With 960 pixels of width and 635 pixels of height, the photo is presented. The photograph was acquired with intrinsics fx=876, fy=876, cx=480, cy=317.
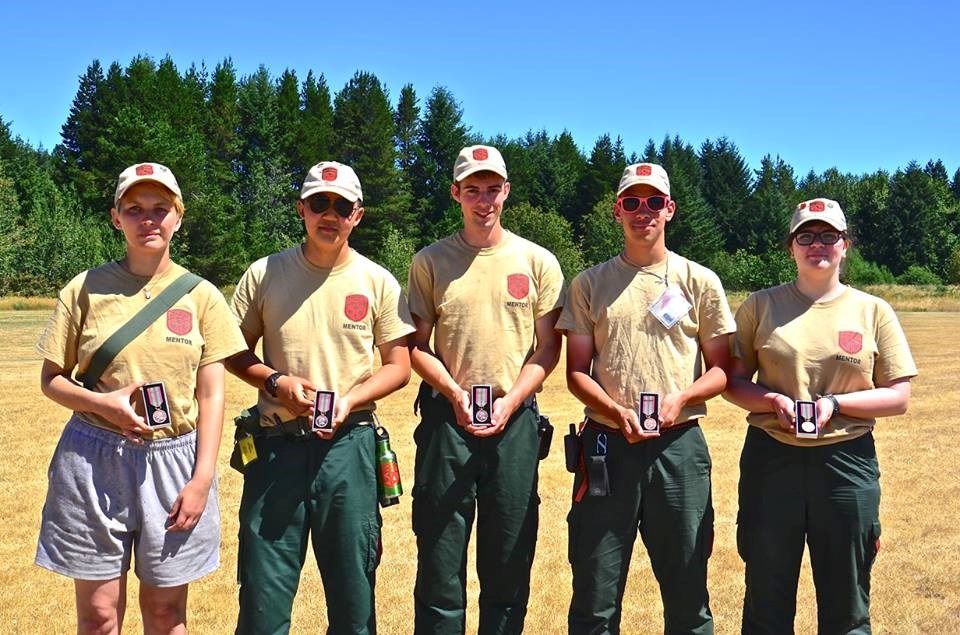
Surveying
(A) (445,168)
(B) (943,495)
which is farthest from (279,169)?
(B) (943,495)

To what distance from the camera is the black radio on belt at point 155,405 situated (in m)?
3.46

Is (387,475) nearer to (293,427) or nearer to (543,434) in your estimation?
(293,427)

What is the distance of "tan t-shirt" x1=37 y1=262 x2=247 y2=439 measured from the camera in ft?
11.6

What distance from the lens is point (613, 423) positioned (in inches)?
164

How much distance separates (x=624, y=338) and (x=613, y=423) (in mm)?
410

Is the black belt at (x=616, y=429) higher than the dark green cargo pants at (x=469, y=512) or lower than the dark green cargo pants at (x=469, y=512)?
higher

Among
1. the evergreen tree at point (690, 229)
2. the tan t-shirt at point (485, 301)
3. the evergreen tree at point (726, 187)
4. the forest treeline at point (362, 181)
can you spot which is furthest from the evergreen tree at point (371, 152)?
the tan t-shirt at point (485, 301)

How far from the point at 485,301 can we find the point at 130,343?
1.62m

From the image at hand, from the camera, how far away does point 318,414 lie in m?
3.83

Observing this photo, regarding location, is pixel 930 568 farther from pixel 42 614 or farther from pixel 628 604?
pixel 42 614

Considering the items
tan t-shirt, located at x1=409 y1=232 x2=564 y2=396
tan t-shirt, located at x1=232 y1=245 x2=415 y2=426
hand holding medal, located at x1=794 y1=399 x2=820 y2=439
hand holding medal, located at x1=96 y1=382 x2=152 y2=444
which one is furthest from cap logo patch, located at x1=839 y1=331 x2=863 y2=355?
hand holding medal, located at x1=96 y1=382 x2=152 y2=444

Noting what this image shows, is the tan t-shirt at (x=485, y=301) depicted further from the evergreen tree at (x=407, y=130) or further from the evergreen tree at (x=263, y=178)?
the evergreen tree at (x=407, y=130)

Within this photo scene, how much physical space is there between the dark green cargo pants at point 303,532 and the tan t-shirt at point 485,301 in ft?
2.39

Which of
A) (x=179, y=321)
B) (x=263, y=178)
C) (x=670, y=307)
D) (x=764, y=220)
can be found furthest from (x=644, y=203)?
(x=764, y=220)
